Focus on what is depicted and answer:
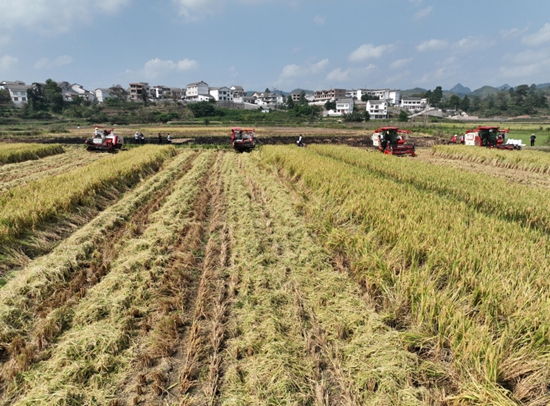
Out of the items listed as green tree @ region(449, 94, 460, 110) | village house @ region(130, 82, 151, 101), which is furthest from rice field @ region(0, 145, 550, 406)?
green tree @ region(449, 94, 460, 110)

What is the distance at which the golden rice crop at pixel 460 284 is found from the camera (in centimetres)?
255

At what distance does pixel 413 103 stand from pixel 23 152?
132 meters

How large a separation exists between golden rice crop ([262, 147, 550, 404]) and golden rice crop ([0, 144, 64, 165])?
18739 mm

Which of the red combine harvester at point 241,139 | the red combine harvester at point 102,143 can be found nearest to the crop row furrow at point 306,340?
the red combine harvester at point 241,139

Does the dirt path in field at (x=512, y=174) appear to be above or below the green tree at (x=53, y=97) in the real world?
below

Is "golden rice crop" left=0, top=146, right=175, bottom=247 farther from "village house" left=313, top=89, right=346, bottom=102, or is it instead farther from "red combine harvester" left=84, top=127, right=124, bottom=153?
"village house" left=313, top=89, right=346, bottom=102

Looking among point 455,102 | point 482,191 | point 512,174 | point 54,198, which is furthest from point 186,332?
point 455,102

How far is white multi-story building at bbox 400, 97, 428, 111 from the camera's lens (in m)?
117

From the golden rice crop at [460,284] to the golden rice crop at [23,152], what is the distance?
18.7 metres

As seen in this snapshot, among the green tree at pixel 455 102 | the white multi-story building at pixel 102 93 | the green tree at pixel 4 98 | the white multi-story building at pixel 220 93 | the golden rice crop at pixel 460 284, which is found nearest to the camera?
the golden rice crop at pixel 460 284

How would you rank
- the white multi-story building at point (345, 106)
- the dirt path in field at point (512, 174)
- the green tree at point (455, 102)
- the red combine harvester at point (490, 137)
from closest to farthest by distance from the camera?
the dirt path in field at point (512, 174) < the red combine harvester at point (490, 137) < the white multi-story building at point (345, 106) < the green tree at point (455, 102)

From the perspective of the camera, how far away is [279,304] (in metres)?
4.05

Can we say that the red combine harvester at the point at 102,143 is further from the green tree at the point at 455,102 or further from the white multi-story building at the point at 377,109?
the green tree at the point at 455,102

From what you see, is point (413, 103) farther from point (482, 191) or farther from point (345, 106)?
point (482, 191)
